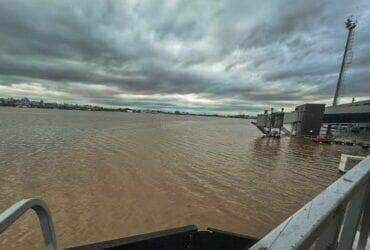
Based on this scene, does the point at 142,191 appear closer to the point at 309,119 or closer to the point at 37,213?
the point at 37,213

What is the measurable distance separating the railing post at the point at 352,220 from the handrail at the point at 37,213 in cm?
228

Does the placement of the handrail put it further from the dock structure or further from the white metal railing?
the dock structure

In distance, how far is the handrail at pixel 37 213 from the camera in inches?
53.6

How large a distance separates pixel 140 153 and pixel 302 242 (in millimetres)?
23062

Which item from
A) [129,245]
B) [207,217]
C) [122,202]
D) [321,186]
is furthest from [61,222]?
[321,186]

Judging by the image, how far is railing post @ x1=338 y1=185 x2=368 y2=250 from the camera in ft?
7.05

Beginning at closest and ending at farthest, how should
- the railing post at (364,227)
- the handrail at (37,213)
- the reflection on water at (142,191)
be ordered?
the handrail at (37,213) → the railing post at (364,227) → the reflection on water at (142,191)

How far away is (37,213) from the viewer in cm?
190

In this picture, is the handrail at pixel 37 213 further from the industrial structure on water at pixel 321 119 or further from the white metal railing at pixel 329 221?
the industrial structure on water at pixel 321 119

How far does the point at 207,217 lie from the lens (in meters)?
10.5

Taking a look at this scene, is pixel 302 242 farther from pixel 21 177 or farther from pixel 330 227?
pixel 21 177

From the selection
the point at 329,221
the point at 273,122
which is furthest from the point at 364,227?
the point at 273,122

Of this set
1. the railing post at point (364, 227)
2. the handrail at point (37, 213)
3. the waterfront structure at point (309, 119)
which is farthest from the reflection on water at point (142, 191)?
the waterfront structure at point (309, 119)

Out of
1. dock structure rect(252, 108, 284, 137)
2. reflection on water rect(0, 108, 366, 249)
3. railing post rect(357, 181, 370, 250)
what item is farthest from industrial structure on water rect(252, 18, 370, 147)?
railing post rect(357, 181, 370, 250)
